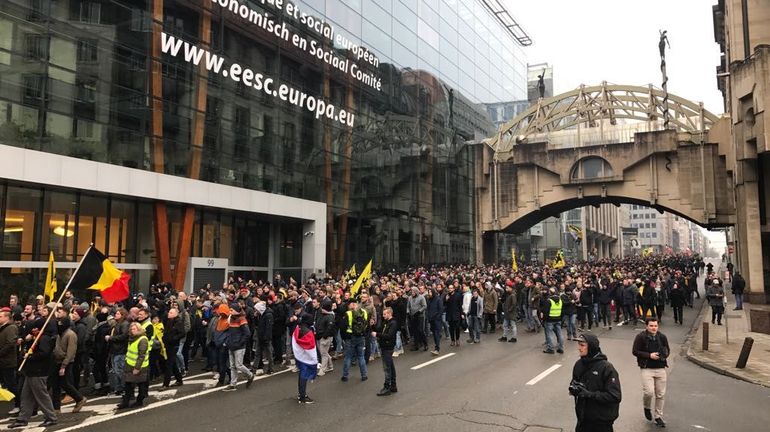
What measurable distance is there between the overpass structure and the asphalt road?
93.1ft

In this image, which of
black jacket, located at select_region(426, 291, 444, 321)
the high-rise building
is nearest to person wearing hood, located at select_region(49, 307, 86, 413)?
black jacket, located at select_region(426, 291, 444, 321)

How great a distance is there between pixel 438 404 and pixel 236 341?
414 cm

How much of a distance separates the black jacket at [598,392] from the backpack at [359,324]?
610cm

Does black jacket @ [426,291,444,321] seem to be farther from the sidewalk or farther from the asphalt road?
the sidewalk

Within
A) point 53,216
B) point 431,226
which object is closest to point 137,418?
point 53,216

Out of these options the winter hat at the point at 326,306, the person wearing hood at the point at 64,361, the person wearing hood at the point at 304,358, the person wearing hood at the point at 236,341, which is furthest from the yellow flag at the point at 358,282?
the person wearing hood at the point at 64,361

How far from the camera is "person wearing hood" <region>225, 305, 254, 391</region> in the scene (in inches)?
423

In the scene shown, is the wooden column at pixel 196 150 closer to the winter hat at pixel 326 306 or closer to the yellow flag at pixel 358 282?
the yellow flag at pixel 358 282

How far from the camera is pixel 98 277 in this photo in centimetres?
1080

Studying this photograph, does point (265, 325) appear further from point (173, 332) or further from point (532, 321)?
point (532, 321)

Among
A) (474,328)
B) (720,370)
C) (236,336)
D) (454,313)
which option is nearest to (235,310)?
(236,336)

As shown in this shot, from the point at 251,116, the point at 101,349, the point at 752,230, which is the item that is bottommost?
the point at 101,349

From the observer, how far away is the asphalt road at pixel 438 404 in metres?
8.32

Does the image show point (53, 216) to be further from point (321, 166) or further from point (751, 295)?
point (751, 295)
